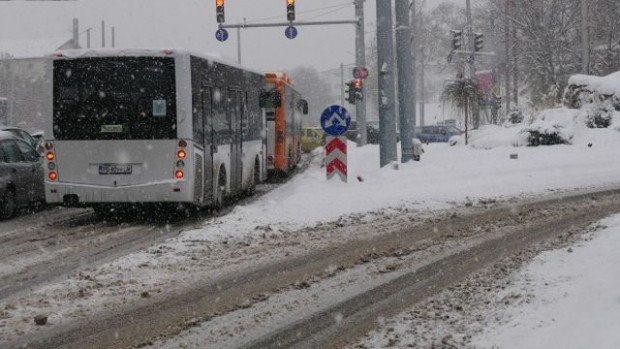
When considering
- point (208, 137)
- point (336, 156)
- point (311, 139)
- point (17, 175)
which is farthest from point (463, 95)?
point (17, 175)

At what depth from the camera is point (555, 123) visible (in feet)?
86.0

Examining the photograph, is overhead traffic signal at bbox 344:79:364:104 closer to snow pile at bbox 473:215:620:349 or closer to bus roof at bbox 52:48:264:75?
bus roof at bbox 52:48:264:75

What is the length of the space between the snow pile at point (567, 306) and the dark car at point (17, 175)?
1016 cm

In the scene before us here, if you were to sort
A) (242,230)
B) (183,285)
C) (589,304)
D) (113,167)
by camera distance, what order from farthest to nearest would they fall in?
(113,167)
(242,230)
(183,285)
(589,304)

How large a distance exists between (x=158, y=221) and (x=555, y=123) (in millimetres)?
16425

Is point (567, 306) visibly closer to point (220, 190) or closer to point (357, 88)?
point (220, 190)

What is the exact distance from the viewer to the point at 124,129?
1315cm

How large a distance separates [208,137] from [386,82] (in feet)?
26.4

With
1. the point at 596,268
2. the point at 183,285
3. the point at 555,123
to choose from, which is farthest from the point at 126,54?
the point at 555,123

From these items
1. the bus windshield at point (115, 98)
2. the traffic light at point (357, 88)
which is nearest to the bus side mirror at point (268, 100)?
the bus windshield at point (115, 98)

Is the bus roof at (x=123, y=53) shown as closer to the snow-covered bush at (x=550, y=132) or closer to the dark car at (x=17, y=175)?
the dark car at (x=17, y=175)

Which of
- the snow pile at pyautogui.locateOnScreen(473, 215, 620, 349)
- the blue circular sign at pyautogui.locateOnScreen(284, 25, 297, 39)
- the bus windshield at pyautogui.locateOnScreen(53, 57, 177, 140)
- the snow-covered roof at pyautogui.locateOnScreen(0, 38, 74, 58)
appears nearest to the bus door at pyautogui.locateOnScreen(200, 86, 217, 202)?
the bus windshield at pyautogui.locateOnScreen(53, 57, 177, 140)

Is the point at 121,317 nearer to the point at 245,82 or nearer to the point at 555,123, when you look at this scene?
the point at 245,82

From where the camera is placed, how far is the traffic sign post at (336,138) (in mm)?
17062
